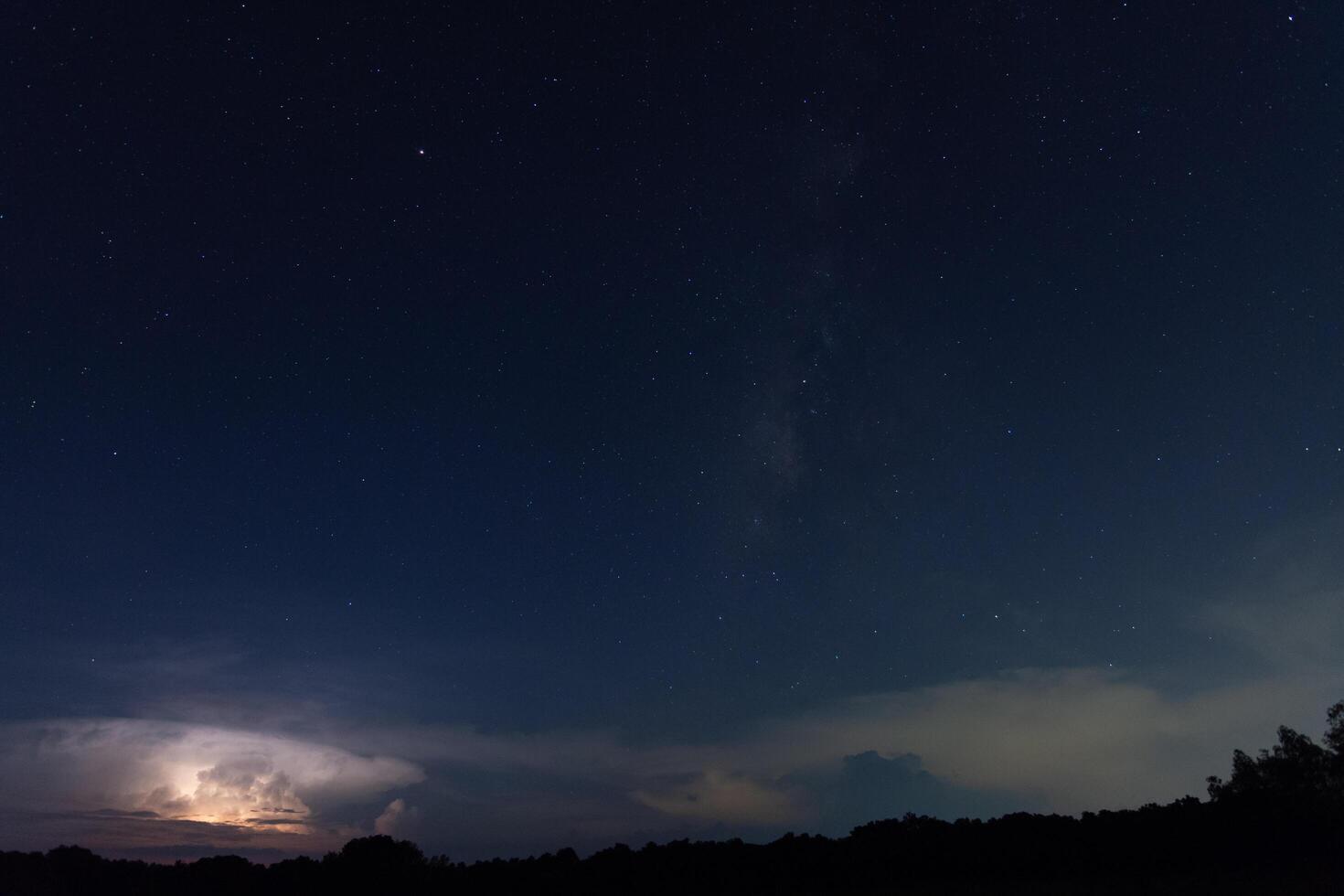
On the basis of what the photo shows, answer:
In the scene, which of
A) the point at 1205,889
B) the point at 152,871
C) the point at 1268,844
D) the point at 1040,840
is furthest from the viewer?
the point at 152,871

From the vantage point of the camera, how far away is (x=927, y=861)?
52781 mm

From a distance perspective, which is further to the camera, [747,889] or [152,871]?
[152,871]

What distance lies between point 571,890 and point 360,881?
45.7ft

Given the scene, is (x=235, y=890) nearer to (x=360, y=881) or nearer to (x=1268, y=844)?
(x=360, y=881)

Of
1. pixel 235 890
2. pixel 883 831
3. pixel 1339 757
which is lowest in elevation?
pixel 235 890

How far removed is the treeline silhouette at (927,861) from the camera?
49156 millimetres

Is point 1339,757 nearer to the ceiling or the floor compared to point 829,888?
nearer to the ceiling

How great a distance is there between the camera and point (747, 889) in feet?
173

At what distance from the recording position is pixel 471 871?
2159 inches

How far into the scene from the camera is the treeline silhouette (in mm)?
49156

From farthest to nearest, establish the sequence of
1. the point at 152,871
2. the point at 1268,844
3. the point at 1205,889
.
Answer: the point at 152,871 → the point at 1268,844 → the point at 1205,889

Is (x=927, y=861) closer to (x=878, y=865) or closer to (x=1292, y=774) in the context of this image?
(x=878, y=865)

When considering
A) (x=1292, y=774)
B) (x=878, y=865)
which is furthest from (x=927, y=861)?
(x=1292, y=774)

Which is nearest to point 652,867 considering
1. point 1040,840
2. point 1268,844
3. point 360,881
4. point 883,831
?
point 883,831
